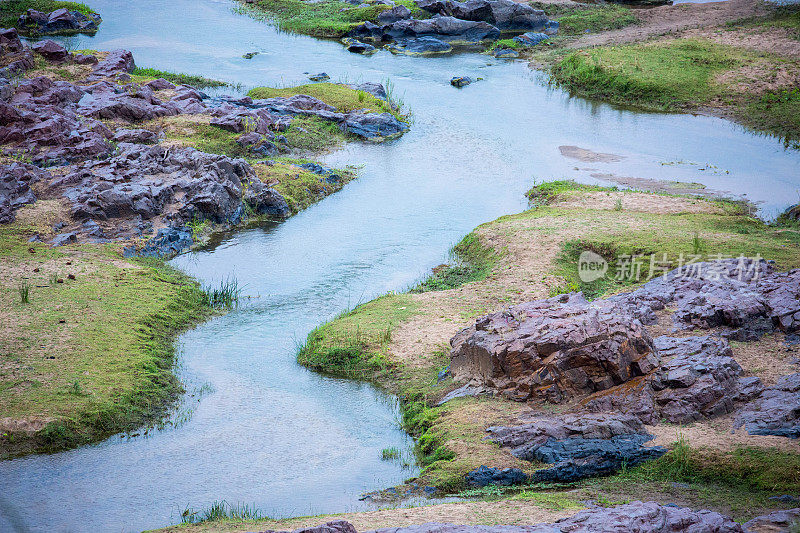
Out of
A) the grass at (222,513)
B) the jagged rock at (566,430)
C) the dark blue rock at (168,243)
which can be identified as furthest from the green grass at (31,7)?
the jagged rock at (566,430)

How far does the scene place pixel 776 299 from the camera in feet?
46.1

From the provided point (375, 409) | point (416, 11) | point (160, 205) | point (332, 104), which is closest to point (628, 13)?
point (416, 11)

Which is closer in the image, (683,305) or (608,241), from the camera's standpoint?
(683,305)

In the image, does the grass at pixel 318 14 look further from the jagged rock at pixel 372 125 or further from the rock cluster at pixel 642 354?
the rock cluster at pixel 642 354

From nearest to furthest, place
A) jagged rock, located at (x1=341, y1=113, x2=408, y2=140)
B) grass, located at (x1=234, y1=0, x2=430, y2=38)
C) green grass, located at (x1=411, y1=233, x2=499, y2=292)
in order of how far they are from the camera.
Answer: green grass, located at (x1=411, y1=233, x2=499, y2=292)
jagged rock, located at (x1=341, y1=113, x2=408, y2=140)
grass, located at (x1=234, y1=0, x2=430, y2=38)

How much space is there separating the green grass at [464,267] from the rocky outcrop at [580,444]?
25.9 ft

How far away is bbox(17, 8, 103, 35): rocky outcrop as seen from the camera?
45.3 meters

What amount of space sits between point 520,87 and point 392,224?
19.3 m

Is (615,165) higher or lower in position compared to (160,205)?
higher

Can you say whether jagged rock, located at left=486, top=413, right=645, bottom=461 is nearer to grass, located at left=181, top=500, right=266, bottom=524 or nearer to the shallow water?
the shallow water

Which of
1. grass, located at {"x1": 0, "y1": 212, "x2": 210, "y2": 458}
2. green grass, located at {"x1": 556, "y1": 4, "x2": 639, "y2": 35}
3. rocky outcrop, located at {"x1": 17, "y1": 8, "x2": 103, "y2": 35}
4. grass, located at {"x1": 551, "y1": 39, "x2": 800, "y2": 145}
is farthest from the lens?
green grass, located at {"x1": 556, "y1": 4, "x2": 639, "y2": 35}

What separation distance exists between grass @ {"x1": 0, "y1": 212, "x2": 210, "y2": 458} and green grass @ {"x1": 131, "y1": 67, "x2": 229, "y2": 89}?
1757 cm

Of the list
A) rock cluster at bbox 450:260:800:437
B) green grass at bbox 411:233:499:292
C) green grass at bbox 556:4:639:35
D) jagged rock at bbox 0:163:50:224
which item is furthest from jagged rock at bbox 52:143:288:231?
green grass at bbox 556:4:639:35

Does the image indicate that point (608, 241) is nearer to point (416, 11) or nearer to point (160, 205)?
point (160, 205)
